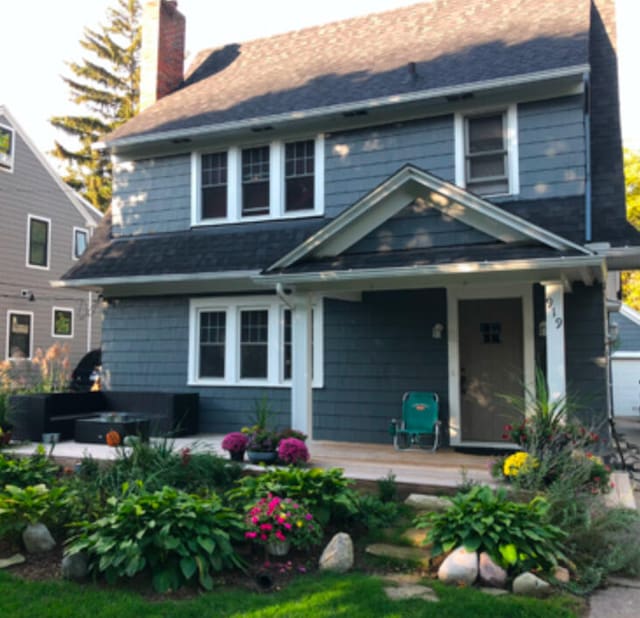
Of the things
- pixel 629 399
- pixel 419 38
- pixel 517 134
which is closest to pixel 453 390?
pixel 517 134

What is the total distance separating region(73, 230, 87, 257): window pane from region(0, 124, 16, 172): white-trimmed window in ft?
9.74

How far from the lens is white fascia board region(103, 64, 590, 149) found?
8405mm

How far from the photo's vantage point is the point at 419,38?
11.2 metres

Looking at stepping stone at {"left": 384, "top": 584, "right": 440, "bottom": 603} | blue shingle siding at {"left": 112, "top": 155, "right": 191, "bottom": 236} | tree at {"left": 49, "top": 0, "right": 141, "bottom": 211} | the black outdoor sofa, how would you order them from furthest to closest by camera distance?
tree at {"left": 49, "top": 0, "right": 141, "bottom": 211}, blue shingle siding at {"left": 112, "top": 155, "right": 191, "bottom": 236}, the black outdoor sofa, stepping stone at {"left": 384, "top": 584, "right": 440, "bottom": 603}

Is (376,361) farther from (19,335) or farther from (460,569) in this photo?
(19,335)

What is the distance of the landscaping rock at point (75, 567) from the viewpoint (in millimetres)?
4516

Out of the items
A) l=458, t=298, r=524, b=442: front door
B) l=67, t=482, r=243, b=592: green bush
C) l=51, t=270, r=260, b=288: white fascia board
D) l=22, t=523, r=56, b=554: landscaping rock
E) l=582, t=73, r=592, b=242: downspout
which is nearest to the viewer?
l=67, t=482, r=243, b=592: green bush

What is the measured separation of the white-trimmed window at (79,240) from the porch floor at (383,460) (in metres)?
12.3

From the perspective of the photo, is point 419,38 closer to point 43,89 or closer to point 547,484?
point 547,484

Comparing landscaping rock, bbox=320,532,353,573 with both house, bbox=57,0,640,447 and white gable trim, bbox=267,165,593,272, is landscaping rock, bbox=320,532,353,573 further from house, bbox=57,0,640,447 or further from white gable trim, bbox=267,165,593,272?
white gable trim, bbox=267,165,593,272

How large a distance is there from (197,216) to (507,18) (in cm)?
601

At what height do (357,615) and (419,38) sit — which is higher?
(419,38)

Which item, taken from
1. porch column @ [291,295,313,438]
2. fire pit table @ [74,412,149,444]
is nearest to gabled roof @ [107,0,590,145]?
porch column @ [291,295,313,438]

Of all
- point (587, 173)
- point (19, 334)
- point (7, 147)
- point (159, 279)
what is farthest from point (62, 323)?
point (587, 173)
